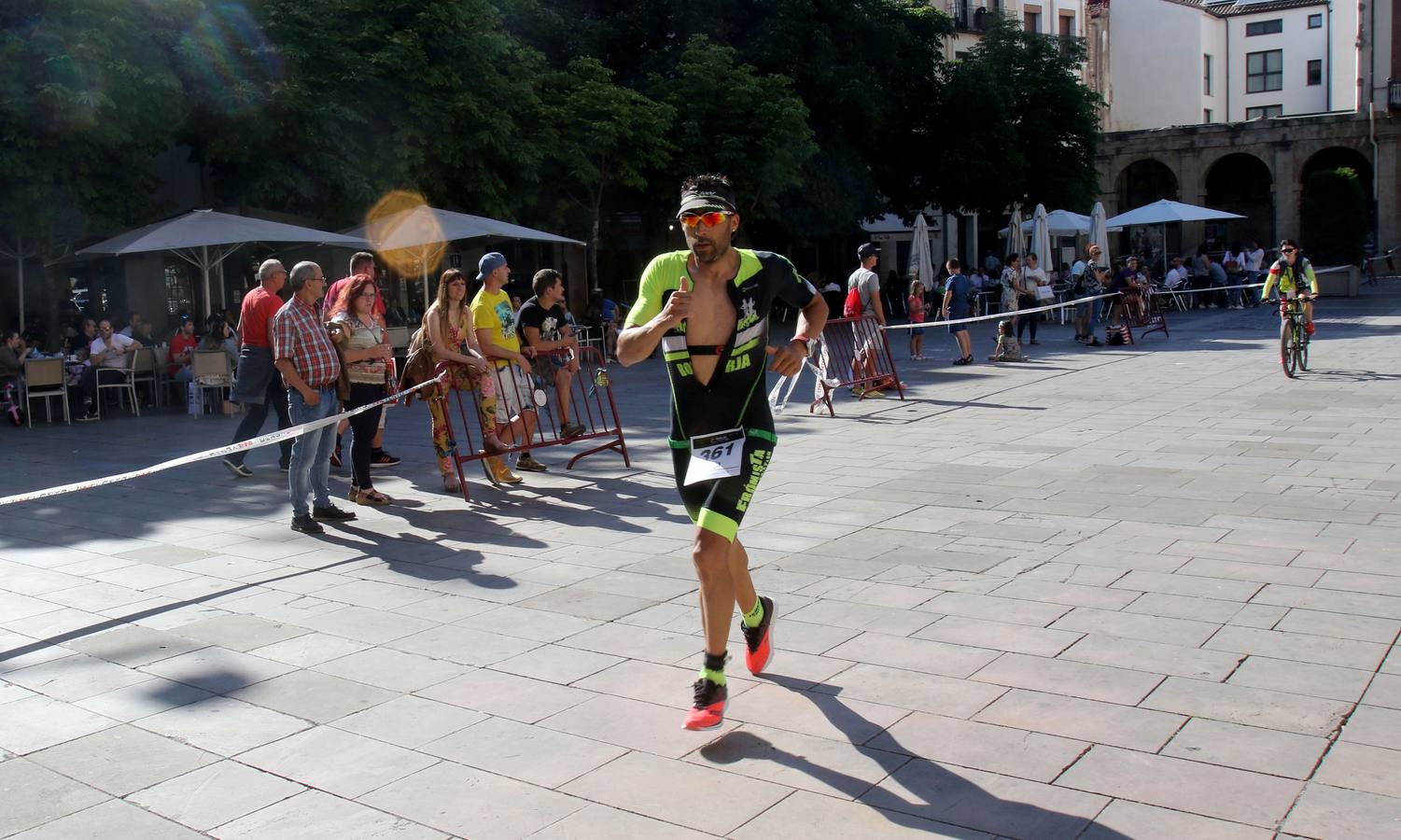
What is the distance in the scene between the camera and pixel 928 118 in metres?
32.7

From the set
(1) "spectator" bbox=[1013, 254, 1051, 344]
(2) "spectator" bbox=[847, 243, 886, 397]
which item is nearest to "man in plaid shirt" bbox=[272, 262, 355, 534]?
(2) "spectator" bbox=[847, 243, 886, 397]

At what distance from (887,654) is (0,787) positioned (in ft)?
10.00

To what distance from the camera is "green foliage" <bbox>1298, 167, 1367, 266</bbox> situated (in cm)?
3834

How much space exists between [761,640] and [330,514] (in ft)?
14.1

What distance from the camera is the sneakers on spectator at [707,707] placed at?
4.26 meters

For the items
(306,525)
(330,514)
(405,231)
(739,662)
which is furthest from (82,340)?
(739,662)

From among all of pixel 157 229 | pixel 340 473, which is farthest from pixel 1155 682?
pixel 157 229

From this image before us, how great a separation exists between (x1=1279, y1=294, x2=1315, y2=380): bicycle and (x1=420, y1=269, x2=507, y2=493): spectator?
975 cm

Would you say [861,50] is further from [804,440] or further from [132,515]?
[132,515]

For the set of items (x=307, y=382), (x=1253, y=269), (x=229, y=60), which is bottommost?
(x=307, y=382)

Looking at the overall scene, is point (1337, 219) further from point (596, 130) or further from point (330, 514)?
point (330, 514)

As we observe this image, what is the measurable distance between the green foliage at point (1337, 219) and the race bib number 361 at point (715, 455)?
127 ft

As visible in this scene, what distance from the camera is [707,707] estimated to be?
431 cm

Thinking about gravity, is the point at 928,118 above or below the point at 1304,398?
above
